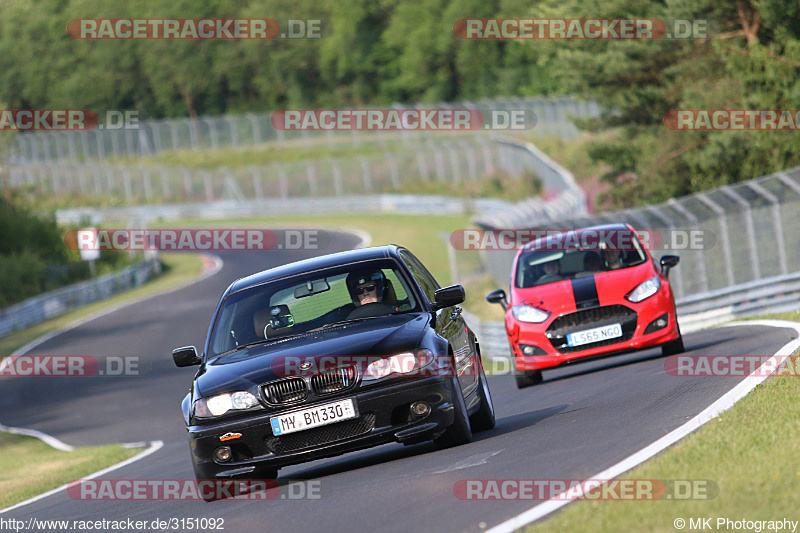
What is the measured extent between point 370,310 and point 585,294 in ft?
17.7

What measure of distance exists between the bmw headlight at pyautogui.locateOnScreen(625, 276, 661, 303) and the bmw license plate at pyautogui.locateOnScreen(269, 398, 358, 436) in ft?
21.7

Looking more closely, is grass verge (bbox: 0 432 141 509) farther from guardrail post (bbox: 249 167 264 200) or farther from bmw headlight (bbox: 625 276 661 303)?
guardrail post (bbox: 249 167 264 200)

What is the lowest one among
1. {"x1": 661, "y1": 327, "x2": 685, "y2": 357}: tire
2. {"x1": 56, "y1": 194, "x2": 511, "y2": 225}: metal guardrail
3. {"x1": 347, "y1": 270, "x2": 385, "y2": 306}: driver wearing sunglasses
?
{"x1": 661, "y1": 327, "x2": 685, "y2": 357}: tire

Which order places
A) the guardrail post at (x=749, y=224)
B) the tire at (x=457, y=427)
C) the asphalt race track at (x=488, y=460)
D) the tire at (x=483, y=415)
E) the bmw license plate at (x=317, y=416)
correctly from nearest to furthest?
1. the asphalt race track at (x=488, y=460)
2. the bmw license plate at (x=317, y=416)
3. the tire at (x=457, y=427)
4. the tire at (x=483, y=415)
5. the guardrail post at (x=749, y=224)

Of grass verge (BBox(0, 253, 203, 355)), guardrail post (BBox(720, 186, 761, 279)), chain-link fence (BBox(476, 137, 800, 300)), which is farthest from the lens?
grass verge (BBox(0, 253, 203, 355))

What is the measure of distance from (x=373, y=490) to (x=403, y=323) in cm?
157

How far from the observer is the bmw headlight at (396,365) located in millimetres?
8289

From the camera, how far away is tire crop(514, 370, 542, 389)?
14898 mm

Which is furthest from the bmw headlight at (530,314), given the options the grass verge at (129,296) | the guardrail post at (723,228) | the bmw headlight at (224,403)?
the grass verge at (129,296)

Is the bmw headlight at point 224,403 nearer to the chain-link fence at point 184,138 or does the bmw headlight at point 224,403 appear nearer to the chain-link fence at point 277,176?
the chain-link fence at point 277,176

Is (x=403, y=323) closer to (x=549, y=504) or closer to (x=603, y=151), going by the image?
(x=549, y=504)

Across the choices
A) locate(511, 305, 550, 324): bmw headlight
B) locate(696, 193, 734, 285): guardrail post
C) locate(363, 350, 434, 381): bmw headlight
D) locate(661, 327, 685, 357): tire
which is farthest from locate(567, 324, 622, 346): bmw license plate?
locate(696, 193, 734, 285): guardrail post

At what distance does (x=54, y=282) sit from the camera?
52031 millimetres

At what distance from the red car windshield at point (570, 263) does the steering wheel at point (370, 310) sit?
5.73 metres
